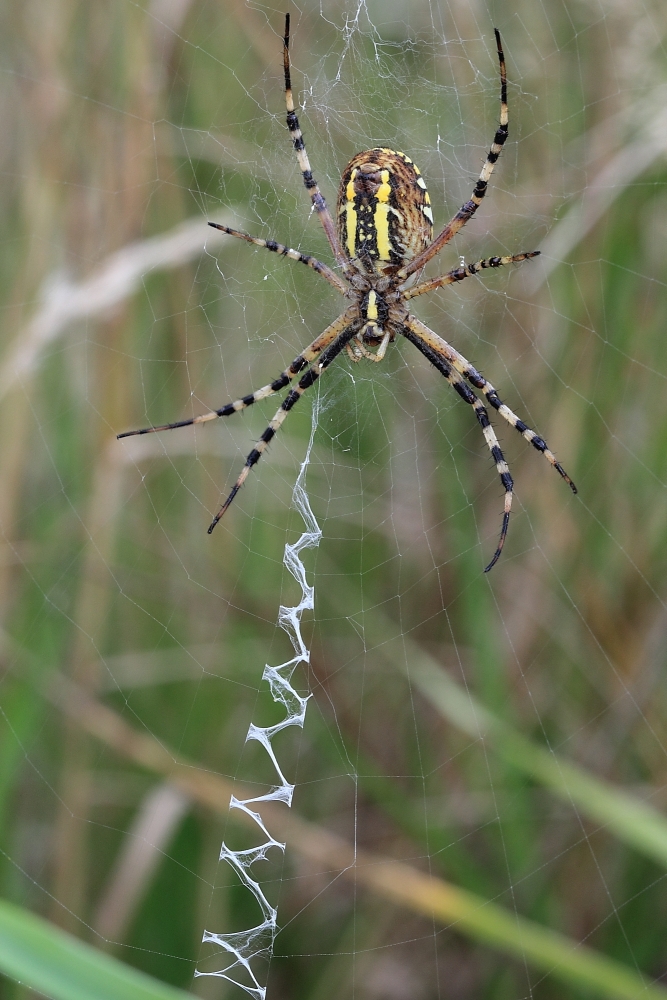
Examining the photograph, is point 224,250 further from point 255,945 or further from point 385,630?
point 255,945

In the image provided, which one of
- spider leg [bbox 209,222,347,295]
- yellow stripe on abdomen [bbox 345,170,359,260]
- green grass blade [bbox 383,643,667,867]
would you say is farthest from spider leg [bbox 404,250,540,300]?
green grass blade [bbox 383,643,667,867]

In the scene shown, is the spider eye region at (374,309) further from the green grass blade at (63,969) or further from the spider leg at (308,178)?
the green grass blade at (63,969)

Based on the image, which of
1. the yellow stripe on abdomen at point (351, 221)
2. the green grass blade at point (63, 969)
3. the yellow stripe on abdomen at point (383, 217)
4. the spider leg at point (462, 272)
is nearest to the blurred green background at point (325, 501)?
the spider leg at point (462, 272)

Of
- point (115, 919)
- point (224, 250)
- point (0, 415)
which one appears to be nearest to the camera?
point (115, 919)

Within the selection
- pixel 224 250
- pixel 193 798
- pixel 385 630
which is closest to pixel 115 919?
pixel 193 798

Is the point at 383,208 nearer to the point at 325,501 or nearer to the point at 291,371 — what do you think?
the point at 291,371

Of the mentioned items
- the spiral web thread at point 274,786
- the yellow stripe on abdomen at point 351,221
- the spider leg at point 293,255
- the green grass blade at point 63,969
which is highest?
the yellow stripe on abdomen at point 351,221
